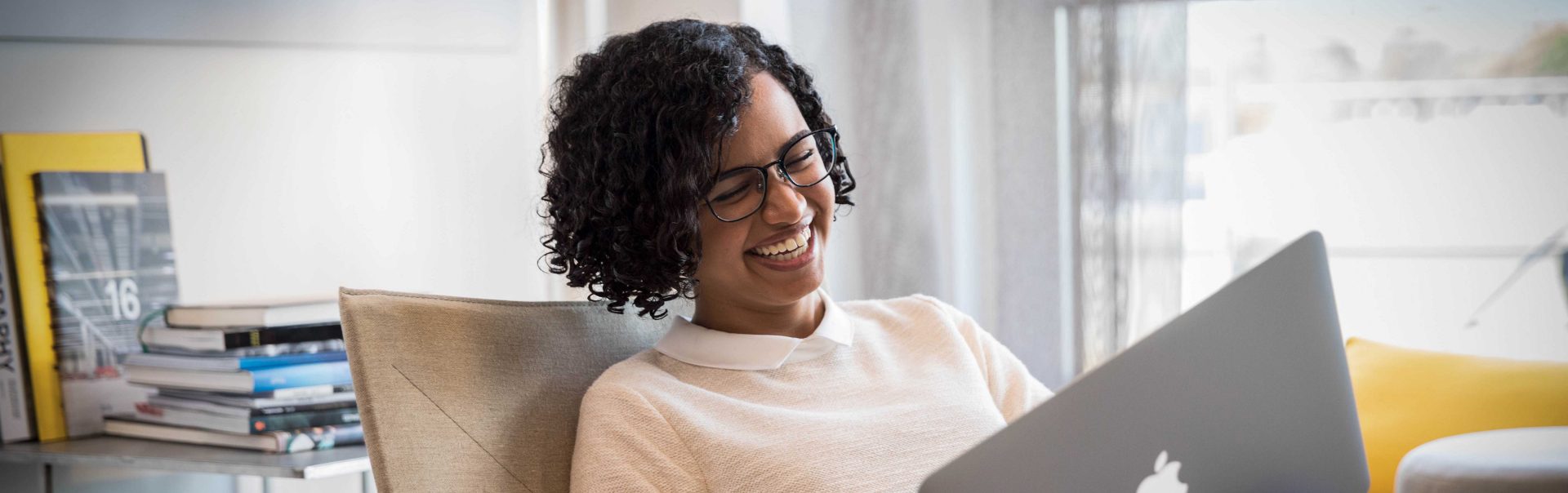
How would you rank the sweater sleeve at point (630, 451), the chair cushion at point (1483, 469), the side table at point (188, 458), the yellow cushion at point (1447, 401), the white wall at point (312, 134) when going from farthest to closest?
the white wall at point (312, 134)
the side table at point (188, 458)
the yellow cushion at point (1447, 401)
the sweater sleeve at point (630, 451)
the chair cushion at point (1483, 469)

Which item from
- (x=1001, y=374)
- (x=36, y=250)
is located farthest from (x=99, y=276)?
(x=1001, y=374)

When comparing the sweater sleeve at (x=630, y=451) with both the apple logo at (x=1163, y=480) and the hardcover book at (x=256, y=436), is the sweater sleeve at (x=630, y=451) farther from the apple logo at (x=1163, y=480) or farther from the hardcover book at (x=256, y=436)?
the hardcover book at (x=256, y=436)

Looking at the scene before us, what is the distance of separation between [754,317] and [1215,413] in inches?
21.5

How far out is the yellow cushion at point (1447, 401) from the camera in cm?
138

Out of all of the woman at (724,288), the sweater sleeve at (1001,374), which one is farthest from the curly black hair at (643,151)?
the sweater sleeve at (1001,374)

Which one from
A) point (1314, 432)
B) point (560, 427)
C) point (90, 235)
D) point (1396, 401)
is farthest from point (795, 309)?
point (90, 235)

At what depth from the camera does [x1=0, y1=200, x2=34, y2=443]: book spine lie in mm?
1646

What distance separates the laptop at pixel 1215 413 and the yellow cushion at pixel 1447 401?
574 mm

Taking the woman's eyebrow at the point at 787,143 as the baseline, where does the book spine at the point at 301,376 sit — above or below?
below

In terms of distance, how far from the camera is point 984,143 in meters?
2.48

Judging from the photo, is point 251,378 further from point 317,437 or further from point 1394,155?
point 1394,155

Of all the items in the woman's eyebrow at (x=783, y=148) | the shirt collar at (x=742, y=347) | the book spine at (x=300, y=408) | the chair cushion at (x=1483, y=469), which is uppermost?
the woman's eyebrow at (x=783, y=148)

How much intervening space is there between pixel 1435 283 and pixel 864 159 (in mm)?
1132

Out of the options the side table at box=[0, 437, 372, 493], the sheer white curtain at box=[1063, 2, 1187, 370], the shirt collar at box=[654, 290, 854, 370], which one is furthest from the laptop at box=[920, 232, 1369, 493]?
the sheer white curtain at box=[1063, 2, 1187, 370]
